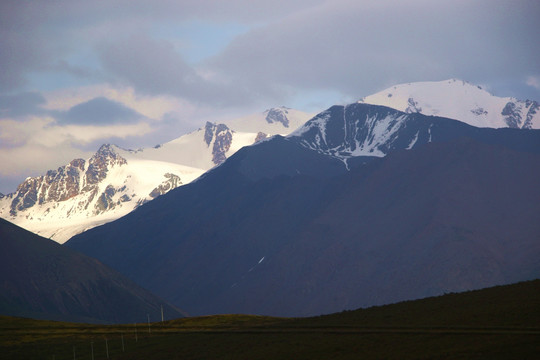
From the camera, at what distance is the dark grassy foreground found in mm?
107438

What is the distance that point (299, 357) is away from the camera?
115 meters

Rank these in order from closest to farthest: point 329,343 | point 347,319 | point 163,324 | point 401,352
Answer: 1. point 401,352
2. point 329,343
3. point 347,319
4. point 163,324

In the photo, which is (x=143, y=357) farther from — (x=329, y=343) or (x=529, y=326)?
(x=529, y=326)

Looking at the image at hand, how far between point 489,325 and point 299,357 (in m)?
23.6

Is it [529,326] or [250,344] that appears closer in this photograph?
[529,326]

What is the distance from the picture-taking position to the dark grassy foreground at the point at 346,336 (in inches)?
4230

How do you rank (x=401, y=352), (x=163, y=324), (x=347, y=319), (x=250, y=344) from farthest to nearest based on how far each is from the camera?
1. (x=163, y=324)
2. (x=347, y=319)
3. (x=250, y=344)
4. (x=401, y=352)

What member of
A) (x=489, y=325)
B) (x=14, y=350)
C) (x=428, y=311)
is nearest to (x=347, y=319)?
(x=428, y=311)

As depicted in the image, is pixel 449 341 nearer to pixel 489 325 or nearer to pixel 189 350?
pixel 489 325

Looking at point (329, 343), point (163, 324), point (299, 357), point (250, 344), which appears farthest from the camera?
point (163, 324)

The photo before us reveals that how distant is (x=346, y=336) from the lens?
126125 mm

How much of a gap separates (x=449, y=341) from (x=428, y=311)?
2778cm

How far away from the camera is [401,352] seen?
10719cm

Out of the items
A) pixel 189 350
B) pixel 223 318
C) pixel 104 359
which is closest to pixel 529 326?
pixel 189 350
